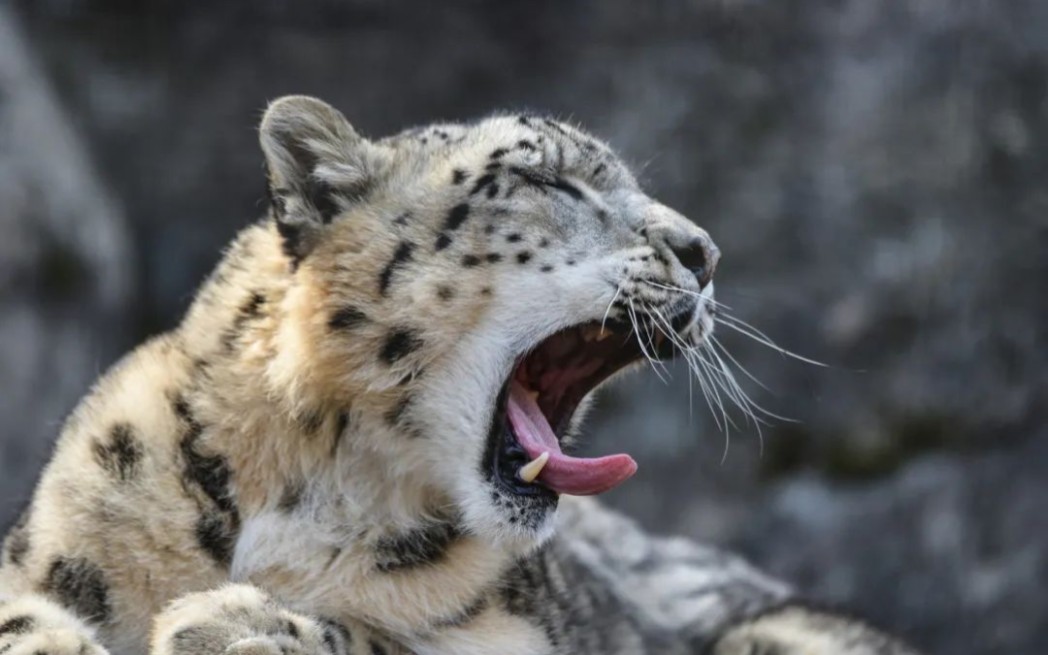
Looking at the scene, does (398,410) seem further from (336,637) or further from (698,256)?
(698,256)

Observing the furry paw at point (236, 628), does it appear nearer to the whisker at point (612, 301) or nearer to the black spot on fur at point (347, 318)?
the black spot on fur at point (347, 318)

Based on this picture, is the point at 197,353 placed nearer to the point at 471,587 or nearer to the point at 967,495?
the point at 471,587

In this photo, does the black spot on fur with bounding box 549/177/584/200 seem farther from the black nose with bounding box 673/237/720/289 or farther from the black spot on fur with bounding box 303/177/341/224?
the black spot on fur with bounding box 303/177/341/224

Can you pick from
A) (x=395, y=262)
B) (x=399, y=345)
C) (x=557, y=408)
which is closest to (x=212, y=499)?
(x=399, y=345)

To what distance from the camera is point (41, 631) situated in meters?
3.11

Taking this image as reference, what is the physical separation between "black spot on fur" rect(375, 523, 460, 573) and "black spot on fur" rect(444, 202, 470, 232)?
0.71m

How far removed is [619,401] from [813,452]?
3.21ft

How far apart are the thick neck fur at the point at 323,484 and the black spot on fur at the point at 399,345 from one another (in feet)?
0.12

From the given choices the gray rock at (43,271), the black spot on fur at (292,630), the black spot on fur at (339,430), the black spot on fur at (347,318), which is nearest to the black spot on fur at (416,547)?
the black spot on fur at (339,430)

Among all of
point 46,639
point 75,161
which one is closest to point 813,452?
point 75,161

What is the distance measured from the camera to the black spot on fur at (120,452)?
3.45 m

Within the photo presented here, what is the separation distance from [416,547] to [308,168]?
94 centimetres

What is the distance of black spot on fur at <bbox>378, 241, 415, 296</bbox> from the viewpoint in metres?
3.47

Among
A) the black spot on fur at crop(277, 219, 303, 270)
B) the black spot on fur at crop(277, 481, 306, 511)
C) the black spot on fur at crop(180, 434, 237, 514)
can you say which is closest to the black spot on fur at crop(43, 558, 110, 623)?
the black spot on fur at crop(180, 434, 237, 514)
